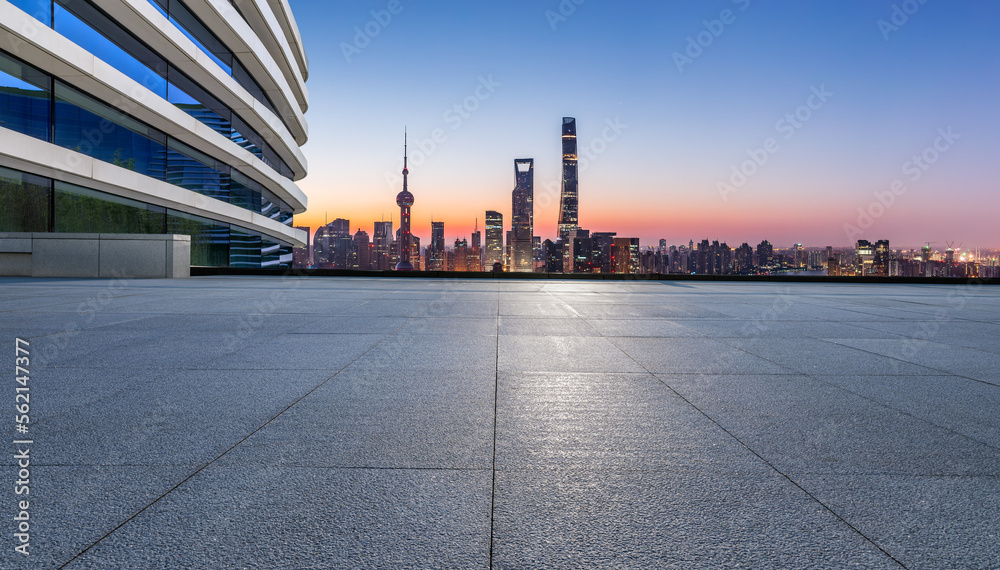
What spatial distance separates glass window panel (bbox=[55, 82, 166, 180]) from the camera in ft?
68.7

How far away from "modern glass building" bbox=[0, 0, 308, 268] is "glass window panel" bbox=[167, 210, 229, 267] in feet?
0.34

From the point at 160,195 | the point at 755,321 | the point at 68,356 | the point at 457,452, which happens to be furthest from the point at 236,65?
the point at 457,452

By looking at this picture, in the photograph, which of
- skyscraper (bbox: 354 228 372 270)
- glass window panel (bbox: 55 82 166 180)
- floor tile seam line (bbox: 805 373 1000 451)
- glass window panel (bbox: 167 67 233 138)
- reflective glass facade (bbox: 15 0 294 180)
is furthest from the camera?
skyscraper (bbox: 354 228 372 270)

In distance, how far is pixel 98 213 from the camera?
23.1 metres

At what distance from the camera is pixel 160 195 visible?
25031 mm

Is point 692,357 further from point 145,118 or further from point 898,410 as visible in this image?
point 145,118

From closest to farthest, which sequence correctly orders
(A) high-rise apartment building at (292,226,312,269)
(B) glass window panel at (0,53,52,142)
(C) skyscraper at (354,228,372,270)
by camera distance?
1. (B) glass window panel at (0,53,52,142)
2. (A) high-rise apartment building at (292,226,312,269)
3. (C) skyscraper at (354,228,372,270)

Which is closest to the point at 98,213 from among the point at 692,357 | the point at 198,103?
the point at 198,103

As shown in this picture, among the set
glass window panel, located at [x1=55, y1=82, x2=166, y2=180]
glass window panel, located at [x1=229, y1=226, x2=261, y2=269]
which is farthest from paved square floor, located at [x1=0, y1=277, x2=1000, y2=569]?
glass window panel, located at [x1=229, y1=226, x2=261, y2=269]

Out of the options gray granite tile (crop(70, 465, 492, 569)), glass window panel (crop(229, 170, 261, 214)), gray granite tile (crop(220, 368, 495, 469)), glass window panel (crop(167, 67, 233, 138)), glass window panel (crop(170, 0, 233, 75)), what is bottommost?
gray granite tile (crop(70, 465, 492, 569))

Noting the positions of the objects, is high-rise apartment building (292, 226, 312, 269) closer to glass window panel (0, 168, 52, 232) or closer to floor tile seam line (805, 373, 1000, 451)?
glass window panel (0, 168, 52, 232)

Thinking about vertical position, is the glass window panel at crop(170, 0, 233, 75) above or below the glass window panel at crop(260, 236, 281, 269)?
above

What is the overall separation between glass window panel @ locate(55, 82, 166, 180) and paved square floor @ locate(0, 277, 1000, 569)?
767 inches

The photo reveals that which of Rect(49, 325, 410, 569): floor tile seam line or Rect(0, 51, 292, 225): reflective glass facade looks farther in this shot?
Rect(0, 51, 292, 225): reflective glass facade
